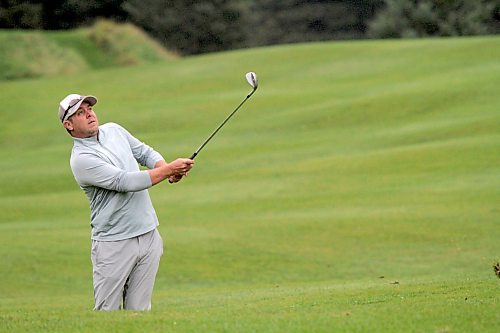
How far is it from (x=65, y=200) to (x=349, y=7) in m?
69.4

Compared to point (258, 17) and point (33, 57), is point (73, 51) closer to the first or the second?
point (33, 57)

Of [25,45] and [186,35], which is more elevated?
[25,45]

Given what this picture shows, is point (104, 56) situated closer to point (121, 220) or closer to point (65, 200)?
point (65, 200)

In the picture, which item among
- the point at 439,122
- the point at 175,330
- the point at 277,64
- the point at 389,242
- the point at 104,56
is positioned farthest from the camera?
the point at 104,56

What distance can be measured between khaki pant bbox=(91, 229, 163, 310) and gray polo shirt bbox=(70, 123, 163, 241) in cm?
9

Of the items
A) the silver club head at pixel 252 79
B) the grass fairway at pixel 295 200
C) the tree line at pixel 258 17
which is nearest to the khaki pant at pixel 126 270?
the grass fairway at pixel 295 200

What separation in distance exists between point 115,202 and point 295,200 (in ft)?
41.5

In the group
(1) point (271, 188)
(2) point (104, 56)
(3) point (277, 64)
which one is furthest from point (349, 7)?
(1) point (271, 188)

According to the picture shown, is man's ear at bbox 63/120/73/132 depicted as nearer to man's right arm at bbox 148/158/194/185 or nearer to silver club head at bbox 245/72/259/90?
man's right arm at bbox 148/158/194/185

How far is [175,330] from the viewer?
7648 millimetres

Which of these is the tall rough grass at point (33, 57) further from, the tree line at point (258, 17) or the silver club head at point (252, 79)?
the silver club head at point (252, 79)

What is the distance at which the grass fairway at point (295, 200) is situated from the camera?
914 centimetres

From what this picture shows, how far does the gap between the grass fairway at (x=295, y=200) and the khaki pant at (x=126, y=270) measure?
242 mm

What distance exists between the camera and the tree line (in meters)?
67.0
